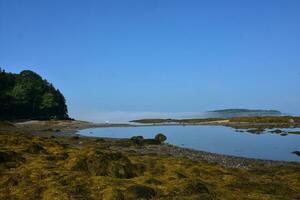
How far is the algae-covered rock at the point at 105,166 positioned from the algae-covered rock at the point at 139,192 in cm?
371

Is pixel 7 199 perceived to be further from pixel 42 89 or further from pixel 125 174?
pixel 42 89

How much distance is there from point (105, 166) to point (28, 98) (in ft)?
377

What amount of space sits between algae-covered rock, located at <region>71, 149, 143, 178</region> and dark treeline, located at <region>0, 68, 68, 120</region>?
100814mm

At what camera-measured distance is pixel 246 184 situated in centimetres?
2338

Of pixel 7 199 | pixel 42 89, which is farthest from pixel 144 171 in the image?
pixel 42 89

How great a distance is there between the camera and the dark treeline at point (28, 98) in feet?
412

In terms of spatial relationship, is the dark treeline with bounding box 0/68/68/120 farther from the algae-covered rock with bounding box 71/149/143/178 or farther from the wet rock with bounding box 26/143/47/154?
the algae-covered rock with bounding box 71/149/143/178

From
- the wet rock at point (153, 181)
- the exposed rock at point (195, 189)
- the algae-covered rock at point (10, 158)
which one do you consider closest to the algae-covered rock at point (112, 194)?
the wet rock at point (153, 181)

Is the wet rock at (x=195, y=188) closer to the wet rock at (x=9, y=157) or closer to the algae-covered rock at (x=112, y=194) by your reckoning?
the algae-covered rock at (x=112, y=194)

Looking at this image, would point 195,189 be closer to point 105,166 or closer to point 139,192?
point 139,192

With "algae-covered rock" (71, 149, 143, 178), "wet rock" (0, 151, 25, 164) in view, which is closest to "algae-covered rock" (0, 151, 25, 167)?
"wet rock" (0, 151, 25, 164)

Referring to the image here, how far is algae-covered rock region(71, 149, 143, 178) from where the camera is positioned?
24.1 metres

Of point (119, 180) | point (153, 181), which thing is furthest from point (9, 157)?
point (153, 181)

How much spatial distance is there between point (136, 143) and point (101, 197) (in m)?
38.3
